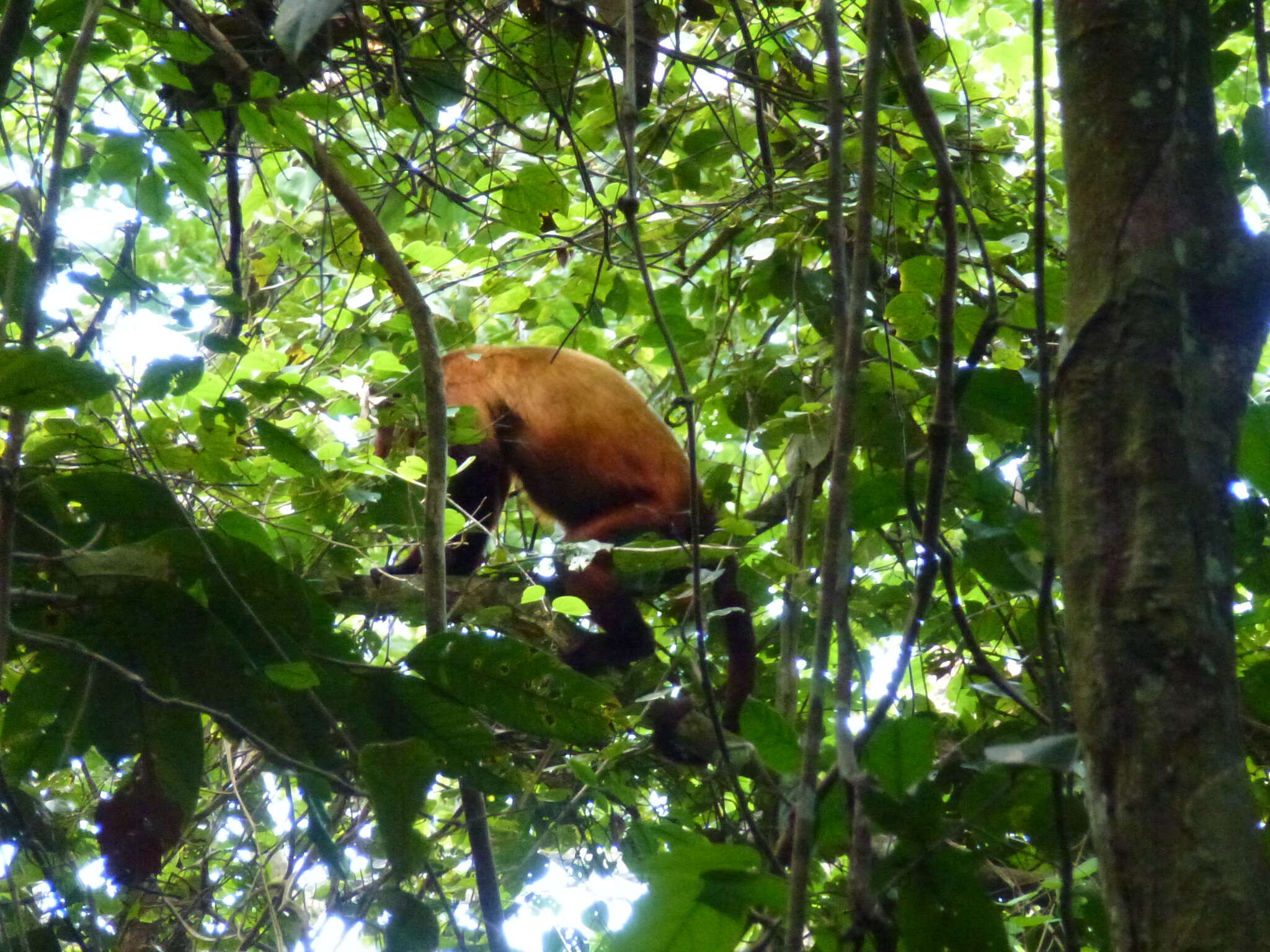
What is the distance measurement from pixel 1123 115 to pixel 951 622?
2.09 m

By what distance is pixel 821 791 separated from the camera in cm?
122

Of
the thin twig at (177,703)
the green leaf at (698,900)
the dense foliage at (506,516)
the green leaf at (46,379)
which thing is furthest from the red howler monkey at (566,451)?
the green leaf at (698,900)

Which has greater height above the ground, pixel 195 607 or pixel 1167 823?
pixel 195 607

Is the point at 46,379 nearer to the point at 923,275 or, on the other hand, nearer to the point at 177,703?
the point at 177,703

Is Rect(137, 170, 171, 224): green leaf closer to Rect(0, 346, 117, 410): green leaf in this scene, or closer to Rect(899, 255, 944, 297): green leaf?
Rect(0, 346, 117, 410): green leaf

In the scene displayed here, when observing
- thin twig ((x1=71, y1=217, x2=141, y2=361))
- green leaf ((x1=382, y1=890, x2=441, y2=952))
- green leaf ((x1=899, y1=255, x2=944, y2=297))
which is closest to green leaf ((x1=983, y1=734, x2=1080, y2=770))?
green leaf ((x1=382, y1=890, x2=441, y2=952))

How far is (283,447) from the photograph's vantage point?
7.07 ft

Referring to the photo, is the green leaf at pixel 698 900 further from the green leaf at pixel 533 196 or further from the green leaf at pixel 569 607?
the green leaf at pixel 533 196

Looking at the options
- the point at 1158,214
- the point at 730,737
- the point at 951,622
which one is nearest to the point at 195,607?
the point at 730,737

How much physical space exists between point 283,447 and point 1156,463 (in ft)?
5.37

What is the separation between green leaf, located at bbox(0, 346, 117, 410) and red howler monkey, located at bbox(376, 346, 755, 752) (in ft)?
7.18

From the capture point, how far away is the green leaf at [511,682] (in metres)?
1.83

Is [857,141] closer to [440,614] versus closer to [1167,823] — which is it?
[440,614]

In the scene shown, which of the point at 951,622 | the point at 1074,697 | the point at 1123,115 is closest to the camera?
the point at 1074,697
